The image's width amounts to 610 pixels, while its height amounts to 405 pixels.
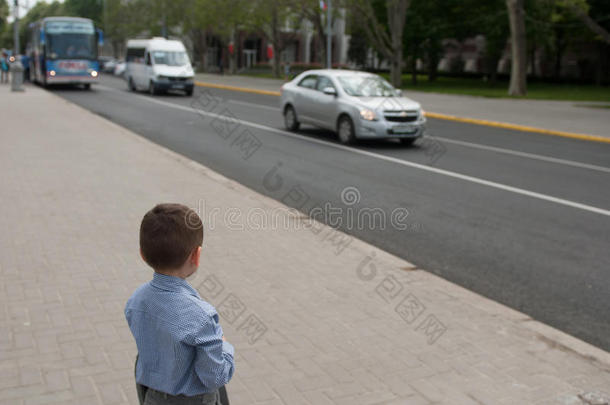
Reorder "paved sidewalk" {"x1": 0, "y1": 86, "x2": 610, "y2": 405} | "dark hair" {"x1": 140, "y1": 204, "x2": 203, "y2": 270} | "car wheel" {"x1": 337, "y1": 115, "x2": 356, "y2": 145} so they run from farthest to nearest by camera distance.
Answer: "car wheel" {"x1": 337, "y1": 115, "x2": 356, "y2": 145}
"paved sidewalk" {"x1": 0, "y1": 86, "x2": 610, "y2": 405}
"dark hair" {"x1": 140, "y1": 204, "x2": 203, "y2": 270}

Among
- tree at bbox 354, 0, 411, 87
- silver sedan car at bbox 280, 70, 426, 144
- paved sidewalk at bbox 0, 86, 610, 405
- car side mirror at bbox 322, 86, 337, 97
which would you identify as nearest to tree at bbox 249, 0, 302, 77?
tree at bbox 354, 0, 411, 87

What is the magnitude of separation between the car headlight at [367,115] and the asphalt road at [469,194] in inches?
28.8

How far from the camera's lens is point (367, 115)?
15.0 metres

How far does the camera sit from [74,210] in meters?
8.05

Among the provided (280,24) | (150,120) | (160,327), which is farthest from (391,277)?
(280,24)

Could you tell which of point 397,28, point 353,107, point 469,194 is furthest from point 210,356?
point 397,28

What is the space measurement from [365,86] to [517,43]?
18.8 m

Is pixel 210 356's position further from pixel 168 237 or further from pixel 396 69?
pixel 396 69

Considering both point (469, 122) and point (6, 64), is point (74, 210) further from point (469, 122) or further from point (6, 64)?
point (6, 64)

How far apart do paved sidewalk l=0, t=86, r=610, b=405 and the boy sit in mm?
1437

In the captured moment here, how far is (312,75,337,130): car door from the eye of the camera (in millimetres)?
16000

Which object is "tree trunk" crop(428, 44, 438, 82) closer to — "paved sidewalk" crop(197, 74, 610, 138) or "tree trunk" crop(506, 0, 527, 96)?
"tree trunk" crop(506, 0, 527, 96)

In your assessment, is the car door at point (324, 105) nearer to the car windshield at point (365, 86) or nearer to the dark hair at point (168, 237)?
the car windshield at point (365, 86)

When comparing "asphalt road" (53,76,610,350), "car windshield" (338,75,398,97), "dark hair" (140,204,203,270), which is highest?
"car windshield" (338,75,398,97)
